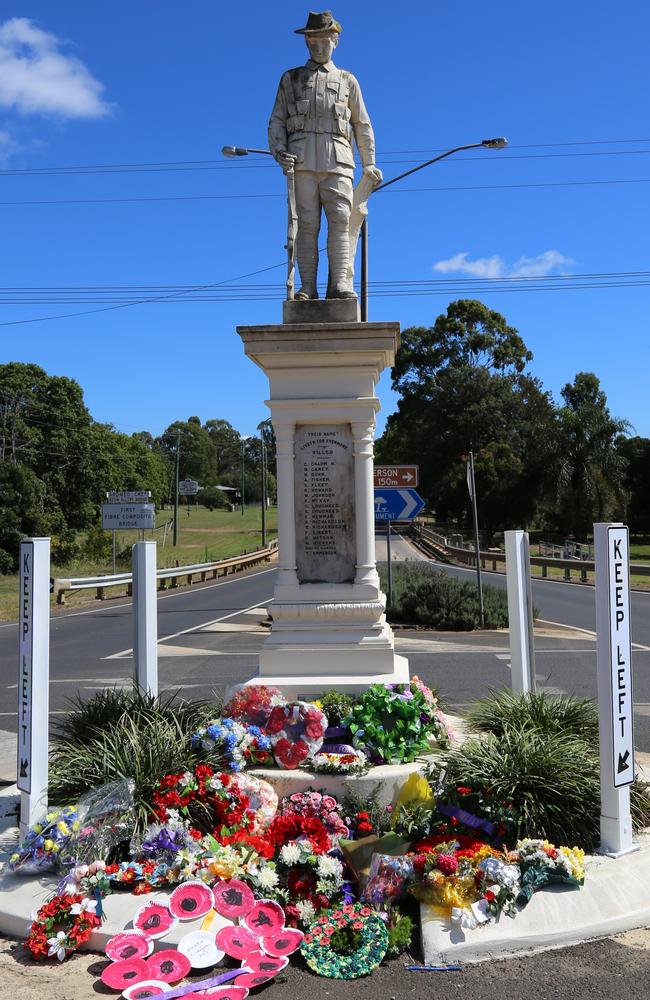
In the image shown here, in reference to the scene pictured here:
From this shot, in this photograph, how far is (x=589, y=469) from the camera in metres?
50.2

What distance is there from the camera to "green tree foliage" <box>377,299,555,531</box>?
191ft

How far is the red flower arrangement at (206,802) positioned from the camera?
4.88 metres

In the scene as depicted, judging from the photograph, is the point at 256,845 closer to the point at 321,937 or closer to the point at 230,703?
the point at 321,937

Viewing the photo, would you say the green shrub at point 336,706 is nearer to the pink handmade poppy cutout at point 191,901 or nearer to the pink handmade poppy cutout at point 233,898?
the pink handmade poppy cutout at point 233,898

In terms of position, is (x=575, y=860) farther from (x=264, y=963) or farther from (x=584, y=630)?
(x=584, y=630)

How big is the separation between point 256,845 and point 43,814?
4.12ft

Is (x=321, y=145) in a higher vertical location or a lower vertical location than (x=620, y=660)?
higher

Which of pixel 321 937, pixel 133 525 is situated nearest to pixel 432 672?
pixel 321 937

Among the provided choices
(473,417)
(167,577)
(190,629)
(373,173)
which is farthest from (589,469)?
(373,173)

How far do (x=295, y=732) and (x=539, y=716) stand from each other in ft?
5.34

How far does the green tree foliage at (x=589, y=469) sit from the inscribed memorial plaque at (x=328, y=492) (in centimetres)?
4481

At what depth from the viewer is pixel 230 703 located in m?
5.96

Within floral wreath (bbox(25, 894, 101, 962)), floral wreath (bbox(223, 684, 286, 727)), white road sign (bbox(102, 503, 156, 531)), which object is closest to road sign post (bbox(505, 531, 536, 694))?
floral wreath (bbox(223, 684, 286, 727))

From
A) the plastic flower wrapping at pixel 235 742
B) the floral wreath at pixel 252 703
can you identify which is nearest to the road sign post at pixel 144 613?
the floral wreath at pixel 252 703
